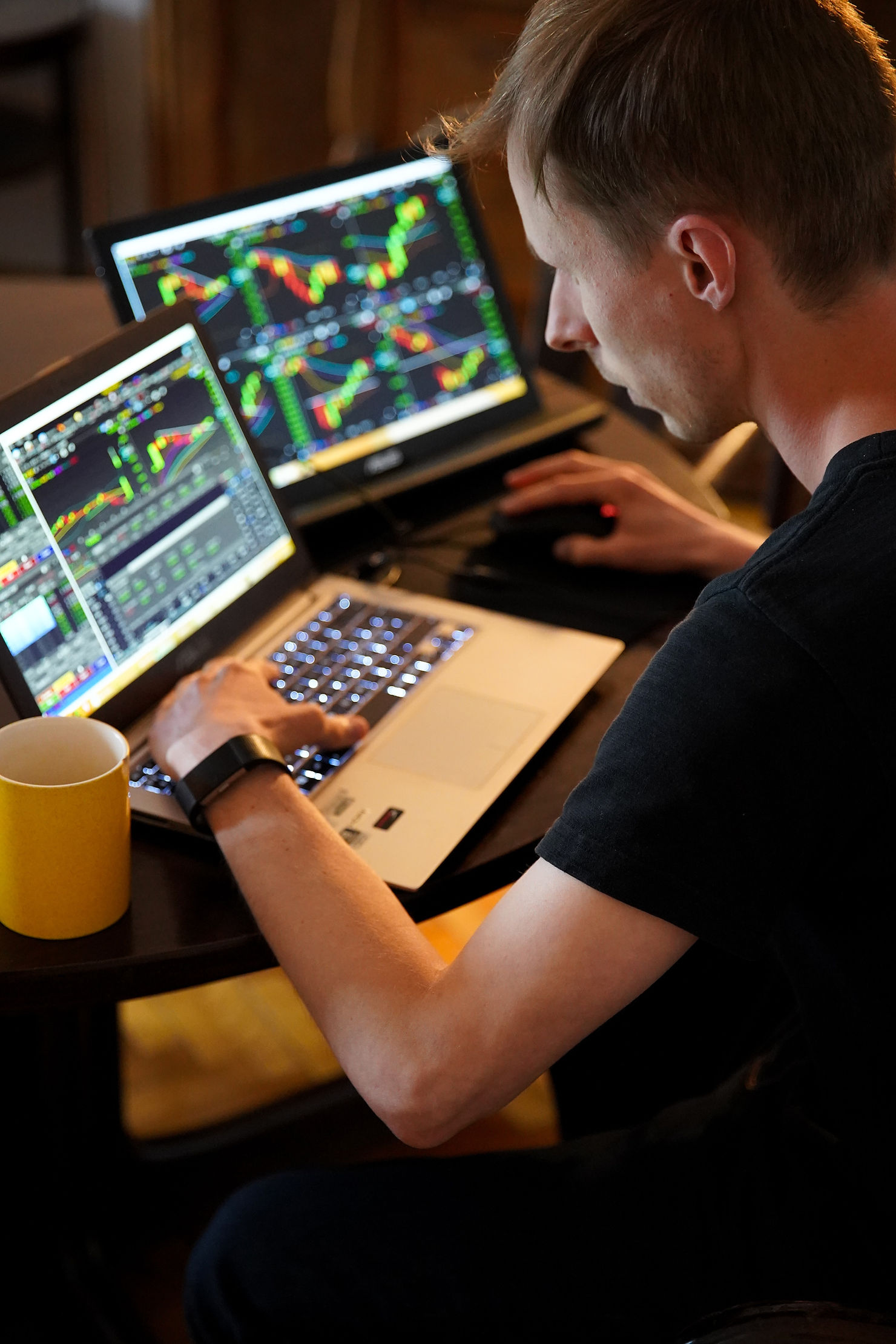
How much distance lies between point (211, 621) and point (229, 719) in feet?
0.68

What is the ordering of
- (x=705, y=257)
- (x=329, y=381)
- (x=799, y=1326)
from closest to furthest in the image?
(x=799, y=1326)
(x=705, y=257)
(x=329, y=381)

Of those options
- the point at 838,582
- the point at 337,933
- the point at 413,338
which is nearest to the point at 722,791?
the point at 838,582

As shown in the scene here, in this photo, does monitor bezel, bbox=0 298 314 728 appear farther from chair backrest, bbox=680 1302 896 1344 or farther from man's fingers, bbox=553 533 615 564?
chair backrest, bbox=680 1302 896 1344

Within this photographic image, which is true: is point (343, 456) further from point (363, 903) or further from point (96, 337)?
point (363, 903)

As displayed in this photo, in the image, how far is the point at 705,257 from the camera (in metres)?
0.83

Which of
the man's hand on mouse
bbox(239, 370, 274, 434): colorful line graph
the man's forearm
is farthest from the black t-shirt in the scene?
bbox(239, 370, 274, 434): colorful line graph

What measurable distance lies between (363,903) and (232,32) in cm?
322

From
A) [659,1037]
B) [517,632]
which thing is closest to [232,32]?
[517,632]

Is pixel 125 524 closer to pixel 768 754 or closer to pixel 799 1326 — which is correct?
pixel 768 754

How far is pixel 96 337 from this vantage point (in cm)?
163

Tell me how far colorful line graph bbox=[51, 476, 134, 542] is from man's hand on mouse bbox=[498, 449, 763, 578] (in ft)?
1.51

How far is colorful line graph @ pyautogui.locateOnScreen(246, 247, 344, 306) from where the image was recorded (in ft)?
4.57

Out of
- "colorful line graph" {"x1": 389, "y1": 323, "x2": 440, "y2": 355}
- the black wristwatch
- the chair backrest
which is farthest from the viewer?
"colorful line graph" {"x1": 389, "y1": 323, "x2": 440, "y2": 355}

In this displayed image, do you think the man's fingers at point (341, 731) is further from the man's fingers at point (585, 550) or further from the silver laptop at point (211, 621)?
the man's fingers at point (585, 550)
